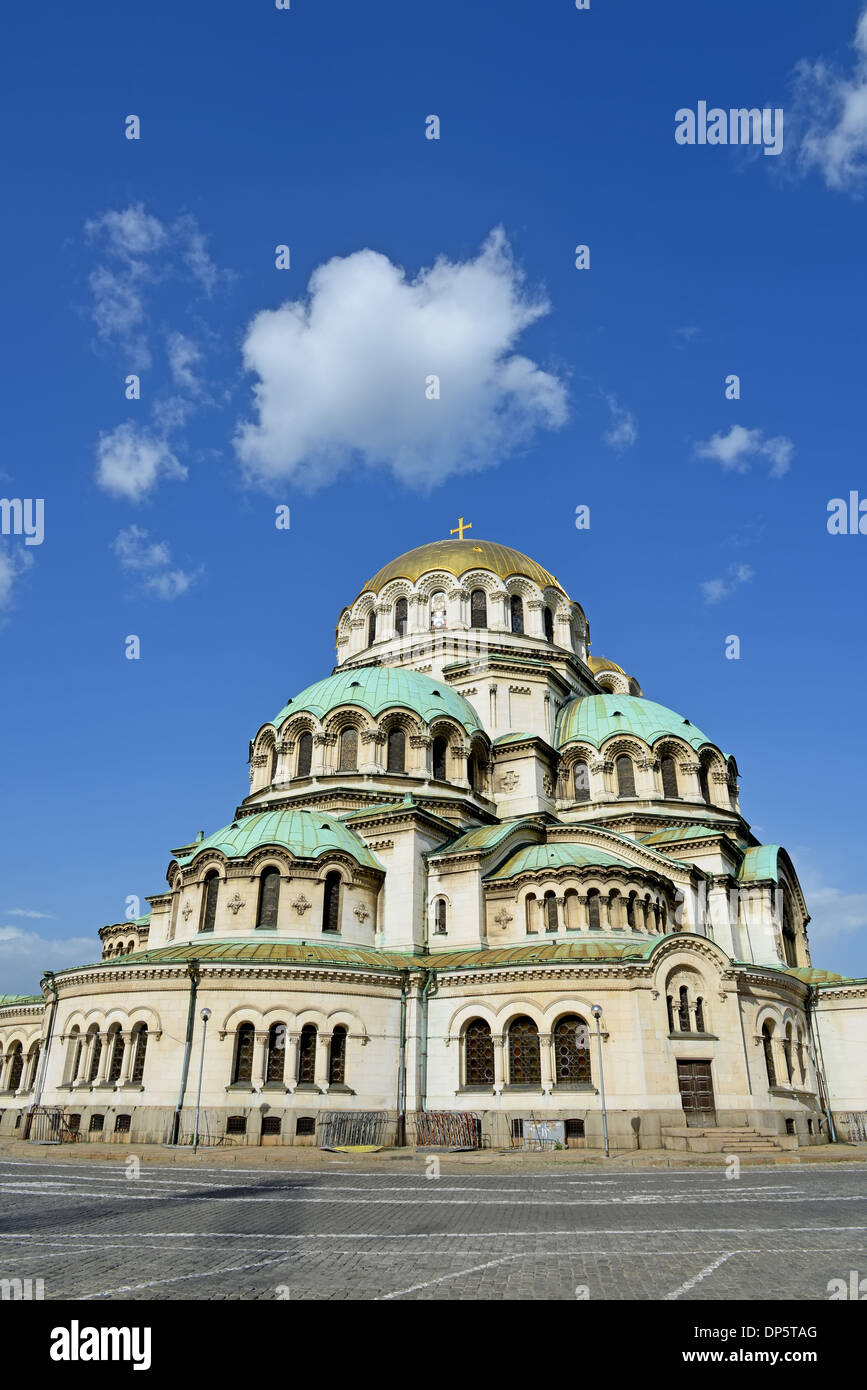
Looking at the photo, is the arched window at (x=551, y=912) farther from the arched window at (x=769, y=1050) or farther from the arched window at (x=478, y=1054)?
the arched window at (x=769, y=1050)

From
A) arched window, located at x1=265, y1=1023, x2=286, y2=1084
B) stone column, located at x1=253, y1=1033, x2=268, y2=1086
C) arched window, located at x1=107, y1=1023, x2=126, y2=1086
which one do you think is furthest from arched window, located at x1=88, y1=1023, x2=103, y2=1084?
arched window, located at x1=265, y1=1023, x2=286, y2=1084

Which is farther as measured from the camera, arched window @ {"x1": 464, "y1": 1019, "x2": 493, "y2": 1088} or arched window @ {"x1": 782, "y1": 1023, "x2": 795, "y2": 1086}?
arched window @ {"x1": 782, "y1": 1023, "x2": 795, "y2": 1086}

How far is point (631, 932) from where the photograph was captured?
32531 mm

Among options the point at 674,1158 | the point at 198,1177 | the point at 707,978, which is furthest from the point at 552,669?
the point at 198,1177

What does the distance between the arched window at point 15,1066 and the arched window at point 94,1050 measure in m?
14.3

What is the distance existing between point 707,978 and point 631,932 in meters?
3.09

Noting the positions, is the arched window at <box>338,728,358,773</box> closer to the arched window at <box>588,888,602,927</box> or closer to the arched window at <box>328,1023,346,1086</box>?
the arched window at <box>588,888,602,927</box>

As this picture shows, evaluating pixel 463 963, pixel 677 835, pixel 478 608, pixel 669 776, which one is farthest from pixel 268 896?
pixel 478 608

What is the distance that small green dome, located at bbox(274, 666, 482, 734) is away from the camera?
40500mm

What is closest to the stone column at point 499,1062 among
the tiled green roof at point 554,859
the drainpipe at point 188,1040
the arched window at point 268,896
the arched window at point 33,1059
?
the tiled green roof at point 554,859

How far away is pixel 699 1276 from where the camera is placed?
375 inches

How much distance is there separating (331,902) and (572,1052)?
33.2 ft

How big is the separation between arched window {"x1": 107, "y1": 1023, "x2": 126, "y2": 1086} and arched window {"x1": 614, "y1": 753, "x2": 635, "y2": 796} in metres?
23.5

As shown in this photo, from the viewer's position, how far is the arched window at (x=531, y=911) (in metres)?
33.5
